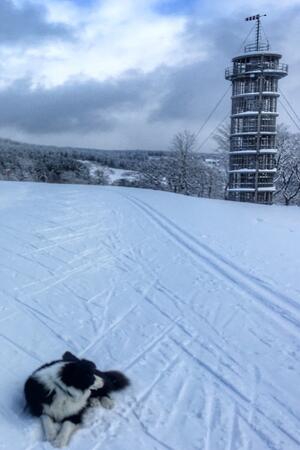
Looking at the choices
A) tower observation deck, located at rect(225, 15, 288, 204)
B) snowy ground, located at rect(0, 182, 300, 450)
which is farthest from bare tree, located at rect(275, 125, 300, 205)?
snowy ground, located at rect(0, 182, 300, 450)

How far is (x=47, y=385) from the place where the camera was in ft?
16.6

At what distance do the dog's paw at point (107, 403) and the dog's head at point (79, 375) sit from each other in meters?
0.17

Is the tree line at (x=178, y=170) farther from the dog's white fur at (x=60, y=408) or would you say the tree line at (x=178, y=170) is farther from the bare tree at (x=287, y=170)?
the dog's white fur at (x=60, y=408)

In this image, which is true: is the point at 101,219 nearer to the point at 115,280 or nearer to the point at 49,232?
the point at 49,232

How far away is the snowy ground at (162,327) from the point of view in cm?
498

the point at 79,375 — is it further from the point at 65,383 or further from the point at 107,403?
the point at 107,403

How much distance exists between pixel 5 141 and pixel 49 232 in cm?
9800

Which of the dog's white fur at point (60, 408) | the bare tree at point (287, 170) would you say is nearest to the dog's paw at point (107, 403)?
the dog's white fur at point (60, 408)

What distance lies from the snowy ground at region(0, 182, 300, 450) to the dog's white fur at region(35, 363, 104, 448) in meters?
0.11

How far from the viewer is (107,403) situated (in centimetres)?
527

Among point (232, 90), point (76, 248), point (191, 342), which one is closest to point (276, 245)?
point (76, 248)

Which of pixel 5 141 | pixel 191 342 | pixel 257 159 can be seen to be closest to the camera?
pixel 191 342

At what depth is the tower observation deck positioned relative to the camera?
1660 inches

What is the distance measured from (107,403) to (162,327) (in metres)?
2.49
